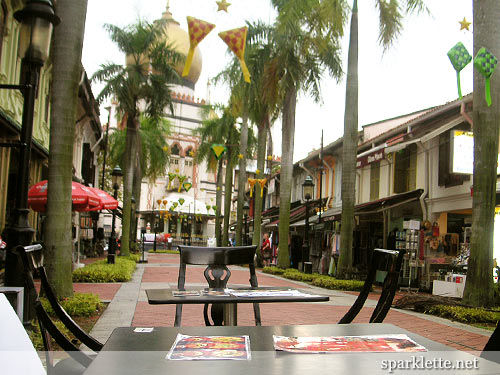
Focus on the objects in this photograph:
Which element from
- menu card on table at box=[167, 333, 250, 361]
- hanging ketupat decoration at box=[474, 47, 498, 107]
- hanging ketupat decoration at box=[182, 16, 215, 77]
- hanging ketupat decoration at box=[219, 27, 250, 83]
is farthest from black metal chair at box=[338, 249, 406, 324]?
hanging ketupat decoration at box=[219, 27, 250, 83]

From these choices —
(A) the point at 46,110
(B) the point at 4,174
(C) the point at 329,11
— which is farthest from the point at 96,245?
(C) the point at 329,11

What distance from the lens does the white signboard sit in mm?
13781

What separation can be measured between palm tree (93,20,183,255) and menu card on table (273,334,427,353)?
18.9 m

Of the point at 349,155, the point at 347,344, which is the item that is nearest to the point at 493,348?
the point at 347,344

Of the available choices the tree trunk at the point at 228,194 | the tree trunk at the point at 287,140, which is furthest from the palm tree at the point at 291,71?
the tree trunk at the point at 228,194

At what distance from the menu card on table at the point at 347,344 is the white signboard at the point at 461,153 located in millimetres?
12564

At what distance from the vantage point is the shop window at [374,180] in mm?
20562

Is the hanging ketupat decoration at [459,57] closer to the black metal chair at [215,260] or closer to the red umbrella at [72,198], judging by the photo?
the black metal chair at [215,260]

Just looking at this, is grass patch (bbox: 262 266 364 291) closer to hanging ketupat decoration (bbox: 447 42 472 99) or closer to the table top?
hanging ketupat decoration (bbox: 447 42 472 99)

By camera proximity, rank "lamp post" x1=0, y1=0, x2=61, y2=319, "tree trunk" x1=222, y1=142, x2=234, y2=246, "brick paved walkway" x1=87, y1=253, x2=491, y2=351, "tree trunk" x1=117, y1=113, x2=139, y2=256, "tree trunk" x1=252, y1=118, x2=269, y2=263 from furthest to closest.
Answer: "tree trunk" x1=222, y1=142, x2=234, y2=246, "tree trunk" x1=252, y1=118, x2=269, y2=263, "tree trunk" x1=117, y1=113, x2=139, y2=256, "brick paved walkway" x1=87, y1=253, x2=491, y2=351, "lamp post" x1=0, y1=0, x2=61, y2=319

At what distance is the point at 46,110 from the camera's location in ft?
56.1

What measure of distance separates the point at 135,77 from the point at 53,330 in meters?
19.5

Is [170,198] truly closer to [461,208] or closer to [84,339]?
[461,208]

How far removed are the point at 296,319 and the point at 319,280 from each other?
648cm
